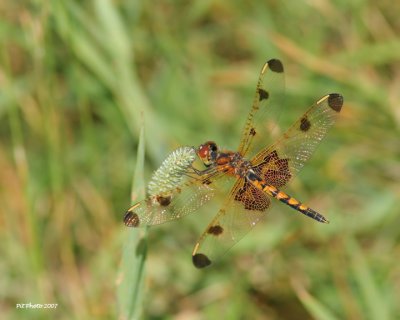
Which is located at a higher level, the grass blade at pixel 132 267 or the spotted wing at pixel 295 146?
the spotted wing at pixel 295 146

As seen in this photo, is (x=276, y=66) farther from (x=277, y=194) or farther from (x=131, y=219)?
(x=131, y=219)

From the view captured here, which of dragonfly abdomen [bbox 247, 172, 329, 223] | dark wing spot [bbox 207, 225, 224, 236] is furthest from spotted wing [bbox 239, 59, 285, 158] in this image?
dark wing spot [bbox 207, 225, 224, 236]

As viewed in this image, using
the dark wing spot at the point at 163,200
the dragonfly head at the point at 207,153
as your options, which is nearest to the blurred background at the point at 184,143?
the dragonfly head at the point at 207,153

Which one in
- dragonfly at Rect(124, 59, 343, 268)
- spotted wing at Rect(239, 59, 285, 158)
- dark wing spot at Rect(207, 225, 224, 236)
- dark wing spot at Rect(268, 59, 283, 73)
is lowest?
dark wing spot at Rect(207, 225, 224, 236)

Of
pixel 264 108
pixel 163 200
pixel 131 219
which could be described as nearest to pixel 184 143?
pixel 264 108

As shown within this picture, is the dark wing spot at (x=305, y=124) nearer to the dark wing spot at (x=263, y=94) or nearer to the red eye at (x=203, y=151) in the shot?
the dark wing spot at (x=263, y=94)

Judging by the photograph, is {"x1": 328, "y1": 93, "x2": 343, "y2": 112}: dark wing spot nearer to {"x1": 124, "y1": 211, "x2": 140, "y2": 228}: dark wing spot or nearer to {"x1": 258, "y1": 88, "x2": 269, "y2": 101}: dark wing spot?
{"x1": 258, "y1": 88, "x2": 269, "y2": 101}: dark wing spot

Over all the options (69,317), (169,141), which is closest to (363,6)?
(169,141)

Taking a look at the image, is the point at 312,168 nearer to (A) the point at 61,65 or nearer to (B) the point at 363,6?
(B) the point at 363,6
